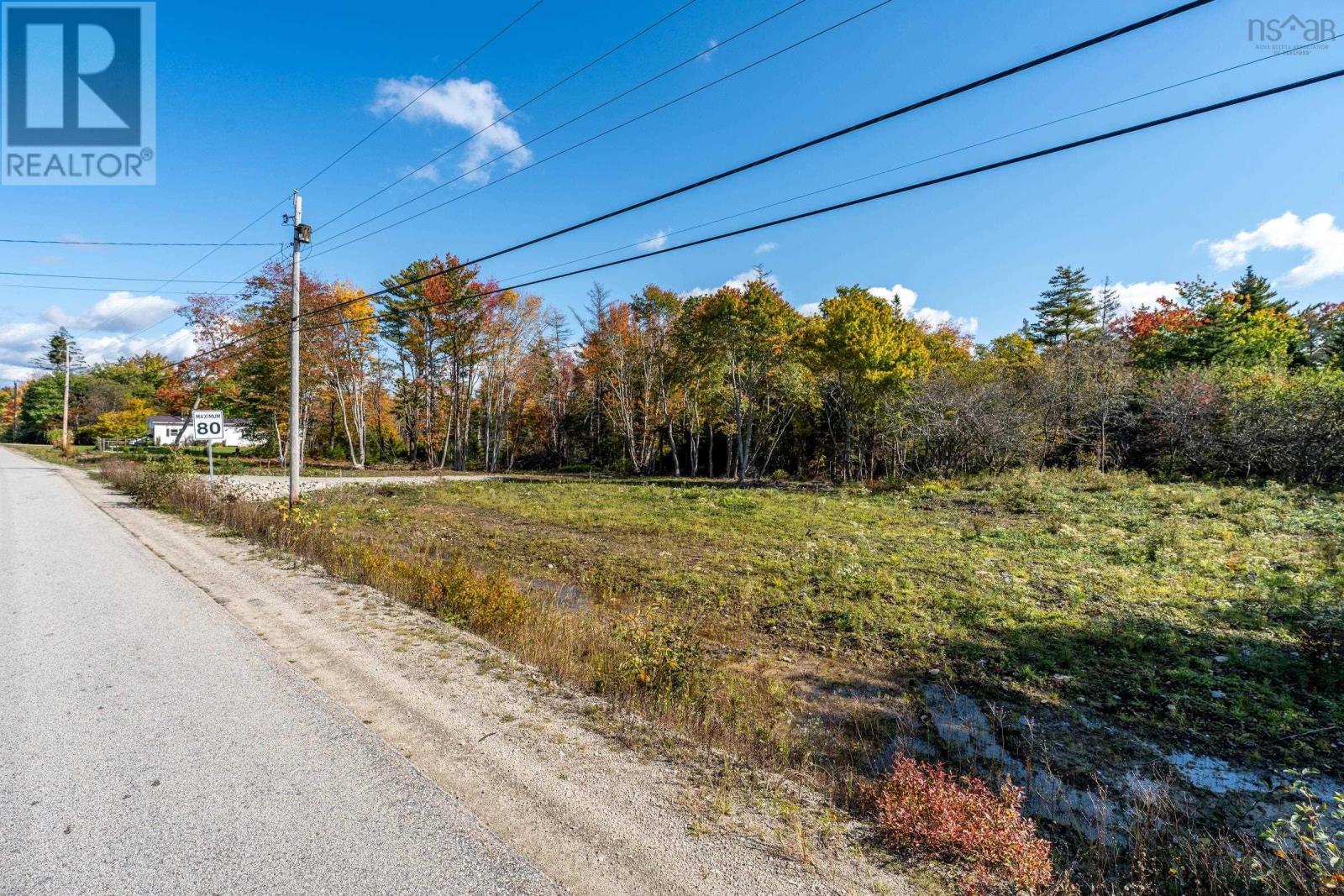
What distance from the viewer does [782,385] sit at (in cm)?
2970

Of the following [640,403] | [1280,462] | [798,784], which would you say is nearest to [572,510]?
[798,784]

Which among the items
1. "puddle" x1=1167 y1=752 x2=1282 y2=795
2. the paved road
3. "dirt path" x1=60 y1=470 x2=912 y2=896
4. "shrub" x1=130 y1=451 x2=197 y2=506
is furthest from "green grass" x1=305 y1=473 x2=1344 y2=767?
the paved road

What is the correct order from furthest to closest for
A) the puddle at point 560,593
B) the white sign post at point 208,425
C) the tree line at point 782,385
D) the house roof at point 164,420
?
the house roof at point 164,420, the tree line at point 782,385, the white sign post at point 208,425, the puddle at point 560,593

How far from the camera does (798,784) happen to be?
3625 mm

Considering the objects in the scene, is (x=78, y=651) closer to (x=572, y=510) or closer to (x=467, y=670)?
(x=467, y=670)

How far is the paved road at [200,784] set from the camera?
2.61m

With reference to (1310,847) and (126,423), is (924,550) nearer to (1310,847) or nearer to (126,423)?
(1310,847)

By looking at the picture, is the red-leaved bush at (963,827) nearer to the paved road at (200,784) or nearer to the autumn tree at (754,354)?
the paved road at (200,784)

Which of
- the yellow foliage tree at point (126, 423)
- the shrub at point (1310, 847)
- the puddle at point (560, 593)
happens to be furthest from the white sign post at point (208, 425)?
the yellow foliage tree at point (126, 423)

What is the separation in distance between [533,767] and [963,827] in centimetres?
265

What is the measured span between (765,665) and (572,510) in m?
11.4

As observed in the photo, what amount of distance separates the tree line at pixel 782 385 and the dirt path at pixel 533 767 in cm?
1328

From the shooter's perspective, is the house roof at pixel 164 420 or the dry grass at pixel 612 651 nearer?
the dry grass at pixel 612 651

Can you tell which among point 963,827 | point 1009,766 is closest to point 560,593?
point 1009,766
